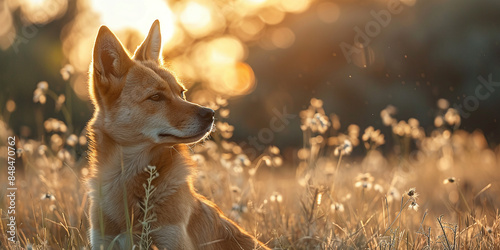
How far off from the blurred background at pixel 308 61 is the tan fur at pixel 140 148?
8.15 meters

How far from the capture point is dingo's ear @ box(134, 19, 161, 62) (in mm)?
4254

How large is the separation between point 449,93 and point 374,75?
255 cm

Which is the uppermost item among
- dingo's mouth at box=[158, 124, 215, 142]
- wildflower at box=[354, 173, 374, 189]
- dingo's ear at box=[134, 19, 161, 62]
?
dingo's ear at box=[134, 19, 161, 62]

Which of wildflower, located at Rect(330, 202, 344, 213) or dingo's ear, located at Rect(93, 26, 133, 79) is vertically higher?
dingo's ear, located at Rect(93, 26, 133, 79)

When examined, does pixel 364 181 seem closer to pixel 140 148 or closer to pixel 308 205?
pixel 308 205

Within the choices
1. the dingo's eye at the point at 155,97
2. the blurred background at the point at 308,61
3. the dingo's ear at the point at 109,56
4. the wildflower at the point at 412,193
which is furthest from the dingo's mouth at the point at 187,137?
the blurred background at the point at 308,61

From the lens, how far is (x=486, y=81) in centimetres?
1309

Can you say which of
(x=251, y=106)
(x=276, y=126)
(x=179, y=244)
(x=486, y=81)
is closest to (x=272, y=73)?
(x=251, y=106)

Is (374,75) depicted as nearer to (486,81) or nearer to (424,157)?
(486,81)

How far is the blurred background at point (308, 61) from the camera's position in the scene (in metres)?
13.7

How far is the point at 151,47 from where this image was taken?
4.34 meters

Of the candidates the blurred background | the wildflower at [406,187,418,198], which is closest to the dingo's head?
the wildflower at [406,187,418,198]

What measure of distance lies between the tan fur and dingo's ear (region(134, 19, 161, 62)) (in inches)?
14.2

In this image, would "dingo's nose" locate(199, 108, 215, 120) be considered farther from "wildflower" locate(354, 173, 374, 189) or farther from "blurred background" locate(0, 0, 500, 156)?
"blurred background" locate(0, 0, 500, 156)
